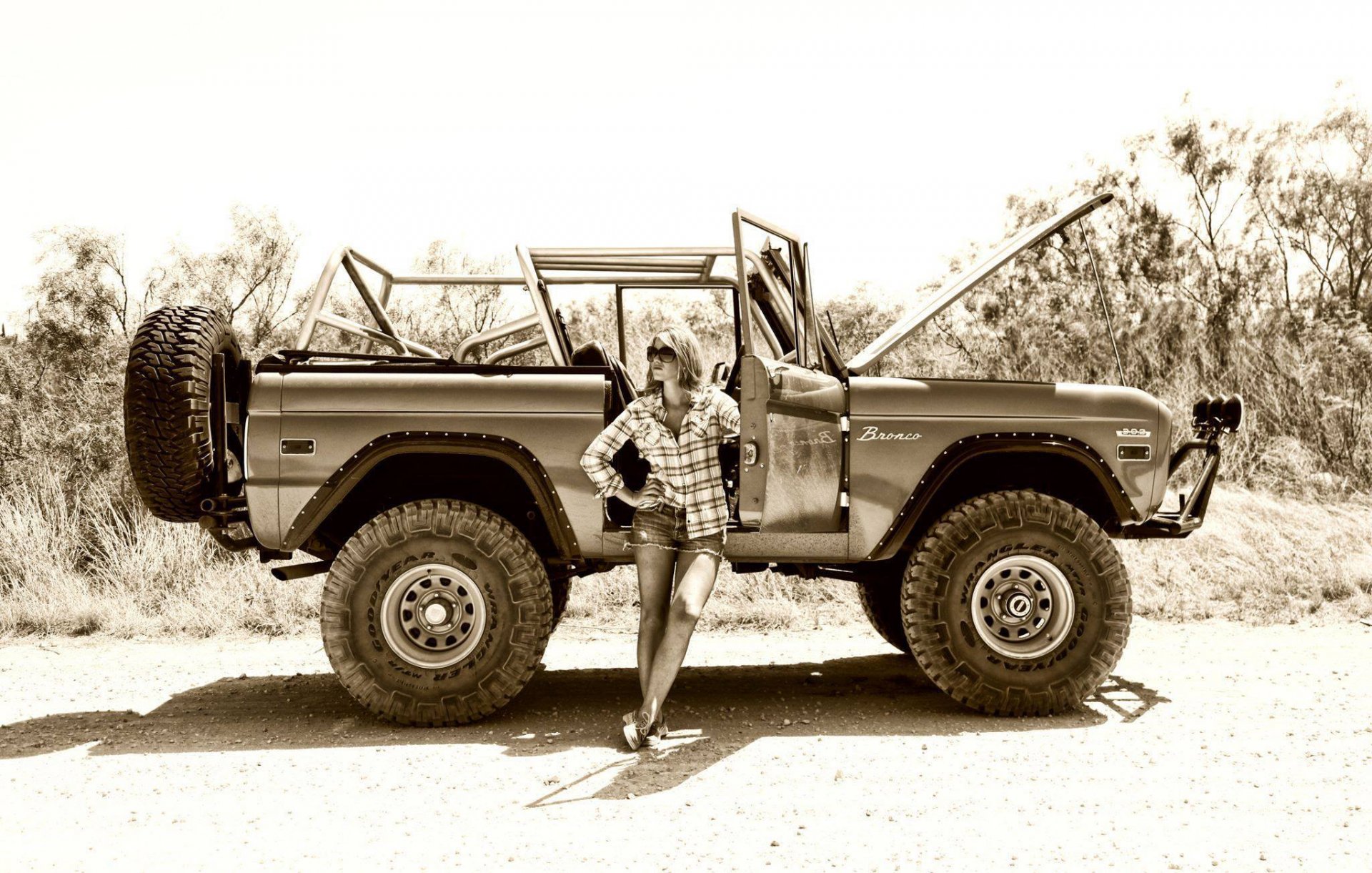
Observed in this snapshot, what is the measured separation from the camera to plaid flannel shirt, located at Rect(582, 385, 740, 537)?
210 inches

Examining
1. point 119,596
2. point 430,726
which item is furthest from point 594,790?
point 119,596

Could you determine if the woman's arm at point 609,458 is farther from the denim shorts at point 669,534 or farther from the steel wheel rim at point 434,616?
the steel wheel rim at point 434,616

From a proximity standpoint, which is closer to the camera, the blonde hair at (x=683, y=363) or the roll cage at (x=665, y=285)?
the blonde hair at (x=683, y=363)

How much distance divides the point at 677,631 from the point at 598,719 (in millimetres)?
834

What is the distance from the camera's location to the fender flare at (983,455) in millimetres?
5691

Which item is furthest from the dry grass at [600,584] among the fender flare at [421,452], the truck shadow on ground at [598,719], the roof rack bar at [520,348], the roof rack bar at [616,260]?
the fender flare at [421,452]

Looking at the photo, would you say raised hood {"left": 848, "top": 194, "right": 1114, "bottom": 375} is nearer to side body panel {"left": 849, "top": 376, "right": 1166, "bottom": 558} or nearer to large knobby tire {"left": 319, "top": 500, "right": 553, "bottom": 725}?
side body panel {"left": 849, "top": 376, "right": 1166, "bottom": 558}

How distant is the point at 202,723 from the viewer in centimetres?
582

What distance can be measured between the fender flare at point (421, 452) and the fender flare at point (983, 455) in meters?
Result: 1.48

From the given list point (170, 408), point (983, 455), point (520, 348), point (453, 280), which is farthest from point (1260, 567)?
point (170, 408)

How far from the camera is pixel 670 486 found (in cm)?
Answer: 536

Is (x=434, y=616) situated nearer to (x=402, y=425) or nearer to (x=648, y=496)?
(x=402, y=425)

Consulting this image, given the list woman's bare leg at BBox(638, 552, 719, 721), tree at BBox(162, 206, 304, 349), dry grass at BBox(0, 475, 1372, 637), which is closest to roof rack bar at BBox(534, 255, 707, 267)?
woman's bare leg at BBox(638, 552, 719, 721)

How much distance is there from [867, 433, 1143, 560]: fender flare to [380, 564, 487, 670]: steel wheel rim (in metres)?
1.87
